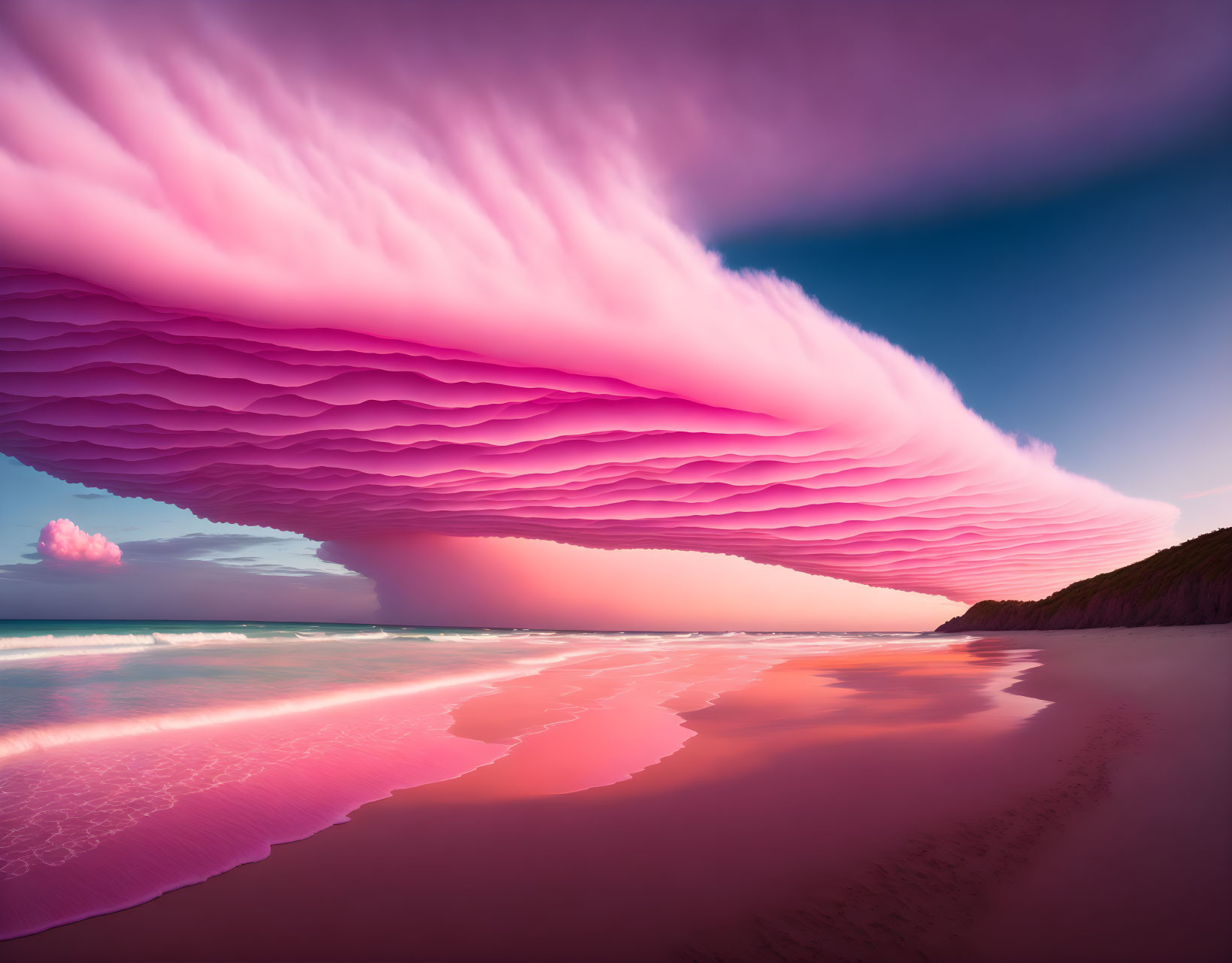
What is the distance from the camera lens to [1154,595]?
1023 centimetres

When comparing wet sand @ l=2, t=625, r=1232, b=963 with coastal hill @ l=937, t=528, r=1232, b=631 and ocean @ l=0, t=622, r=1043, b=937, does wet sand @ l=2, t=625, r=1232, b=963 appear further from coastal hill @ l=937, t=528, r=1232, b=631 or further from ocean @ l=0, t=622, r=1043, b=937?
coastal hill @ l=937, t=528, r=1232, b=631

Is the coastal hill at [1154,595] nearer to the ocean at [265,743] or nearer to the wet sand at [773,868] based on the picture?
the ocean at [265,743]

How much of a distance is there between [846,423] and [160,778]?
7290mm

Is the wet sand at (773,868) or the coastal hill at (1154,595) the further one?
the coastal hill at (1154,595)

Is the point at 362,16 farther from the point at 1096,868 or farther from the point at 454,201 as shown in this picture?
the point at 1096,868

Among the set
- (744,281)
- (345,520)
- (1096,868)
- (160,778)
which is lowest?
(160,778)

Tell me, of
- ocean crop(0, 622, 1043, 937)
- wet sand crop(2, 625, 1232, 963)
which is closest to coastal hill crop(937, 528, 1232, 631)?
ocean crop(0, 622, 1043, 937)

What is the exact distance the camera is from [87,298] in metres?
5.62

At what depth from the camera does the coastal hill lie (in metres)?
8.33

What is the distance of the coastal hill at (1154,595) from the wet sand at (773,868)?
8442 mm

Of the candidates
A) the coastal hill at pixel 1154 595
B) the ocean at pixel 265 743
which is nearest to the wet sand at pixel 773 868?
the ocean at pixel 265 743

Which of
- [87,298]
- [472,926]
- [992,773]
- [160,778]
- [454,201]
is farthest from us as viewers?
[87,298]

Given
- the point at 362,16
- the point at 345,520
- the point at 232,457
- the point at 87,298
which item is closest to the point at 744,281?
the point at 362,16

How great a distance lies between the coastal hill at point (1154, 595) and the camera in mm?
8328
